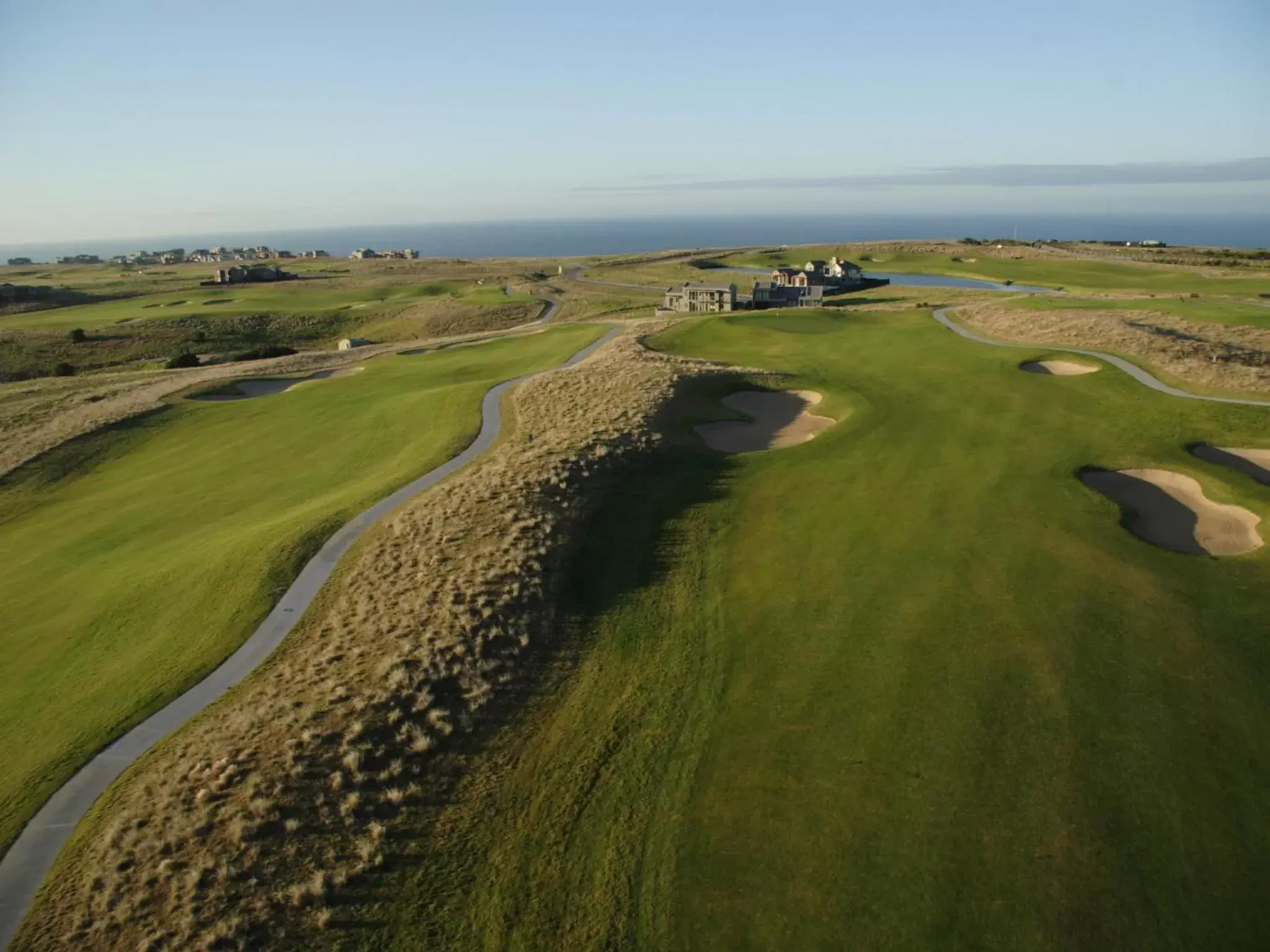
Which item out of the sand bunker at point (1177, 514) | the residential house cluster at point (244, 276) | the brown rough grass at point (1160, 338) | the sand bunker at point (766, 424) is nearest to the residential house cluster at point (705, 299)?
the brown rough grass at point (1160, 338)

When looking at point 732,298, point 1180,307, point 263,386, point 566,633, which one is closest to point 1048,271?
point 732,298

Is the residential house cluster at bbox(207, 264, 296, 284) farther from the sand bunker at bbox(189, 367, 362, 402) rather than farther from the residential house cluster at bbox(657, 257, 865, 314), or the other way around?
the sand bunker at bbox(189, 367, 362, 402)

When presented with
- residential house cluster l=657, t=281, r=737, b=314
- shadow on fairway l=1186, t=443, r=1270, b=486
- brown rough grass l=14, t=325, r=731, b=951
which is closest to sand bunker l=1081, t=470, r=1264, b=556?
shadow on fairway l=1186, t=443, r=1270, b=486

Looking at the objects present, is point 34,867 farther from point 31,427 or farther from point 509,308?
point 509,308

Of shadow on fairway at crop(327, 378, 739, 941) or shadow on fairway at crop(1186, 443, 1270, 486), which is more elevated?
shadow on fairway at crop(1186, 443, 1270, 486)

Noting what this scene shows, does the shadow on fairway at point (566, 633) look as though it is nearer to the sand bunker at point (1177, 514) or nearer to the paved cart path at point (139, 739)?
the paved cart path at point (139, 739)

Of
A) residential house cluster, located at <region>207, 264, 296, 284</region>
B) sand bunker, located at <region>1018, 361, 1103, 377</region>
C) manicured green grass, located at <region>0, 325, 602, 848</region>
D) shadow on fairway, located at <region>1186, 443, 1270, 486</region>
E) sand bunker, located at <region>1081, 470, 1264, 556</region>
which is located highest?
residential house cluster, located at <region>207, 264, 296, 284</region>
